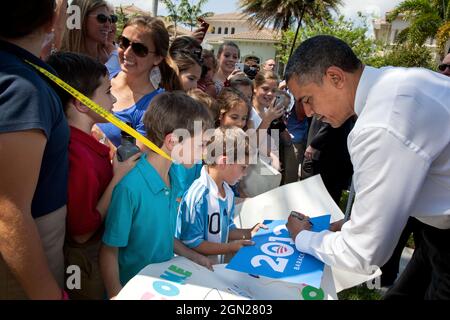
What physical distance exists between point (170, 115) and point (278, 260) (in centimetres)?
88

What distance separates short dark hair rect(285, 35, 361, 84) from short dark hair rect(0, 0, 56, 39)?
3.83ft

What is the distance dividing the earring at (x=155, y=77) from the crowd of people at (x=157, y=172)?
63cm

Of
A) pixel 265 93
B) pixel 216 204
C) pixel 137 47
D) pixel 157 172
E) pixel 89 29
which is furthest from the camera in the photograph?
pixel 265 93

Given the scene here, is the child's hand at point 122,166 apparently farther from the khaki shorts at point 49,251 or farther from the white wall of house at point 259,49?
the white wall of house at point 259,49

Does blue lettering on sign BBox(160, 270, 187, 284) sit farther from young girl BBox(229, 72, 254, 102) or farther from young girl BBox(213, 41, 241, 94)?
young girl BBox(213, 41, 241, 94)

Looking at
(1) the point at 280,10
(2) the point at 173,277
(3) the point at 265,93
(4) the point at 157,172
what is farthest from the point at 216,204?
(1) the point at 280,10

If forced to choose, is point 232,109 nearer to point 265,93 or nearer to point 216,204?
point 265,93

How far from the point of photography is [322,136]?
13.8 ft

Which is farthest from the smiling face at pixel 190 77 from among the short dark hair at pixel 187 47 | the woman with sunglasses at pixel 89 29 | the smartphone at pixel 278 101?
the smartphone at pixel 278 101

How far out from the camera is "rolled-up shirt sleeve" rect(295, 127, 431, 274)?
1.43 metres

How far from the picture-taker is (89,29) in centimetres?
310

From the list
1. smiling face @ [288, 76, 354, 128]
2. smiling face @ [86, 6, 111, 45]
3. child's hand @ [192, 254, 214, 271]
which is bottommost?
child's hand @ [192, 254, 214, 271]

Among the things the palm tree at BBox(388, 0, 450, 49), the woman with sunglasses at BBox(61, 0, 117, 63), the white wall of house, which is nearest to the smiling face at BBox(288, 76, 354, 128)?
the woman with sunglasses at BBox(61, 0, 117, 63)
